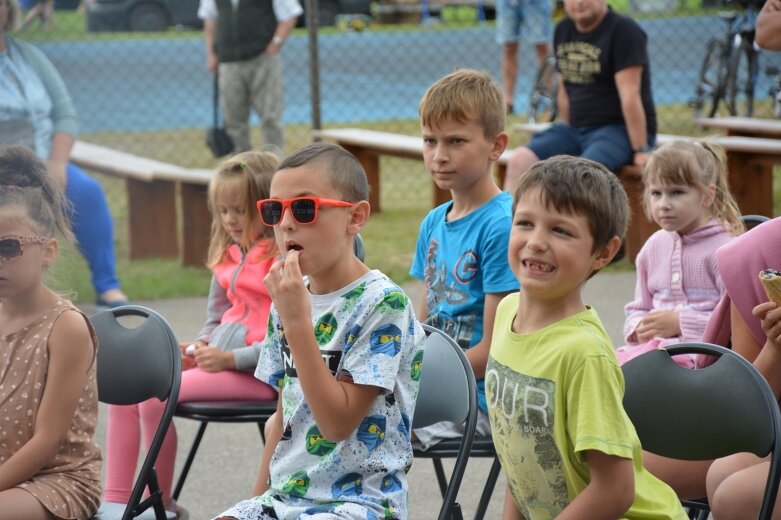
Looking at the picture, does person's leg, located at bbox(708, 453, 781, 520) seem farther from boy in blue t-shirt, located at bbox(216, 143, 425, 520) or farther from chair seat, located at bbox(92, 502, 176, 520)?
chair seat, located at bbox(92, 502, 176, 520)

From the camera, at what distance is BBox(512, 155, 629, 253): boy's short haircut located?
2244 millimetres

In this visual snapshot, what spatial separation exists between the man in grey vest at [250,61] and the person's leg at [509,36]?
3454 millimetres

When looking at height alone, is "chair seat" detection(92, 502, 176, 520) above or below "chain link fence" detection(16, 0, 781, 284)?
above

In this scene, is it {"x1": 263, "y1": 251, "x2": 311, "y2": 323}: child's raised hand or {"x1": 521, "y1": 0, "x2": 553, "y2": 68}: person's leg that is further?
{"x1": 521, "y1": 0, "x2": 553, "y2": 68}: person's leg

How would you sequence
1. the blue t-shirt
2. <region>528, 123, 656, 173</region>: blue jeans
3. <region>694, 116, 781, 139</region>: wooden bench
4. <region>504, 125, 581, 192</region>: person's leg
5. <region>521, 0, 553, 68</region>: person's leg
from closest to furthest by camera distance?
the blue t-shirt, <region>528, 123, 656, 173</region>: blue jeans, <region>504, 125, 581, 192</region>: person's leg, <region>694, 116, 781, 139</region>: wooden bench, <region>521, 0, 553, 68</region>: person's leg

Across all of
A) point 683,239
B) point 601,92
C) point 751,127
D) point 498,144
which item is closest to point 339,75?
point 751,127

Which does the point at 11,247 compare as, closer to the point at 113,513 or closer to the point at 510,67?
the point at 113,513

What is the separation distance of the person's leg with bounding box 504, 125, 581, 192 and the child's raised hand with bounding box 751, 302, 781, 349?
3814mm

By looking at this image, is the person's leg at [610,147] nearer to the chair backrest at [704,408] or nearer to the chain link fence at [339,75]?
the chain link fence at [339,75]

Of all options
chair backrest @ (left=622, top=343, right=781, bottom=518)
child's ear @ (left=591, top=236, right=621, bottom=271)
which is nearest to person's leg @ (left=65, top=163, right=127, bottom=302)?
chair backrest @ (left=622, top=343, right=781, bottom=518)

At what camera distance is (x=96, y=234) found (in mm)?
6227

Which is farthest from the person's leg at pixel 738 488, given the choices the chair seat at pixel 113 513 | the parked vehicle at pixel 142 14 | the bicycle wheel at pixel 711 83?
the parked vehicle at pixel 142 14

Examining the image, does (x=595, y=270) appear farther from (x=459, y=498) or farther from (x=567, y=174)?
(x=459, y=498)

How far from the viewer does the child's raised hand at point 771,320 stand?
2422 millimetres
